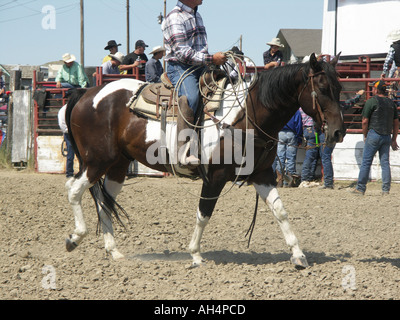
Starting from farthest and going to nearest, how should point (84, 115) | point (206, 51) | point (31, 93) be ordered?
point (31, 93) → point (84, 115) → point (206, 51)

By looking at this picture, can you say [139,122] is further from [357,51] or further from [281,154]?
[357,51]

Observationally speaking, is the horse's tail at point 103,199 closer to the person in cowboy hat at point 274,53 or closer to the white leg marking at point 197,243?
the white leg marking at point 197,243

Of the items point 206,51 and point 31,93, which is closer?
point 206,51

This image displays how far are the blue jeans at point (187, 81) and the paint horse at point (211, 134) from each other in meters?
0.27

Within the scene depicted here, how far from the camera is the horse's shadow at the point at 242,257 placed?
18.8ft

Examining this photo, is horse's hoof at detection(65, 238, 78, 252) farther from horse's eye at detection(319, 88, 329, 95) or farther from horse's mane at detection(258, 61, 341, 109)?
horse's eye at detection(319, 88, 329, 95)

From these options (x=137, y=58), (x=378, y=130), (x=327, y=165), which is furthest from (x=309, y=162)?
(x=137, y=58)

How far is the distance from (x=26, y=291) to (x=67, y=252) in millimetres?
1623

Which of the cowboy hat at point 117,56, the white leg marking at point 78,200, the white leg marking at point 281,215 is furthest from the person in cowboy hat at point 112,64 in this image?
the white leg marking at point 281,215

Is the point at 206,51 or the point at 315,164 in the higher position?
the point at 206,51

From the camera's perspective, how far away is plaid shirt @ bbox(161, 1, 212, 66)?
550 cm

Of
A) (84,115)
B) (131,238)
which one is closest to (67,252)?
(131,238)

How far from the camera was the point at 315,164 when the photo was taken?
11453mm

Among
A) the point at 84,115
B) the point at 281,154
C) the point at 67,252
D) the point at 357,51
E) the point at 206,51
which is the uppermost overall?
the point at 357,51
